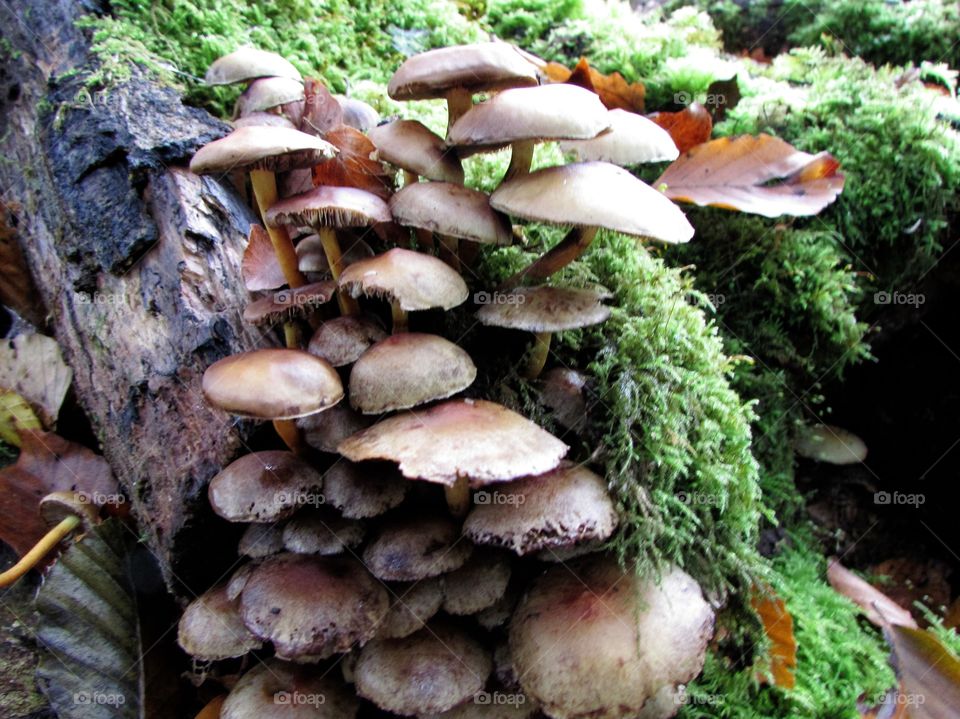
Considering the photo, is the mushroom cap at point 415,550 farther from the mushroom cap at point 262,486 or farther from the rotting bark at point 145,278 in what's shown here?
A: the rotting bark at point 145,278

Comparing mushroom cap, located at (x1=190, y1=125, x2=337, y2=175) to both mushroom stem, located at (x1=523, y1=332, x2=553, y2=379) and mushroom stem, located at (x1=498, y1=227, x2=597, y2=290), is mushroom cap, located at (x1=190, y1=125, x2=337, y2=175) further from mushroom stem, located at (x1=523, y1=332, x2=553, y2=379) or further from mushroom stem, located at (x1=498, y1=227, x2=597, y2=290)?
mushroom stem, located at (x1=523, y1=332, x2=553, y2=379)

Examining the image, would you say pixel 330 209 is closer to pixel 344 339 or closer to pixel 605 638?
pixel 344 339

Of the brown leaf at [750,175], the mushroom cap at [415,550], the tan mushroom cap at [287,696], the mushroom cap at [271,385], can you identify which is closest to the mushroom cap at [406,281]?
the mushroom cap at [271,385]

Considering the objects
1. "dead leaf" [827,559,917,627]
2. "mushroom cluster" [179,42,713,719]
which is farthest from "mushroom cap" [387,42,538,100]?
"dead leaf" [827,559,917,627]

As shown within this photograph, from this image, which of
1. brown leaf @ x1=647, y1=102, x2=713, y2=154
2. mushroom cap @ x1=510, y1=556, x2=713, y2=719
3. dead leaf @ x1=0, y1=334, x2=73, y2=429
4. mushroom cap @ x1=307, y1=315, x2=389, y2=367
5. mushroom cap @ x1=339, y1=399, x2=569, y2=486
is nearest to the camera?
mushroom cap @ x1=339, y1=399, x2=569, y2=486

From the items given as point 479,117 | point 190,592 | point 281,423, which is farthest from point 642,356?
point 190,592
